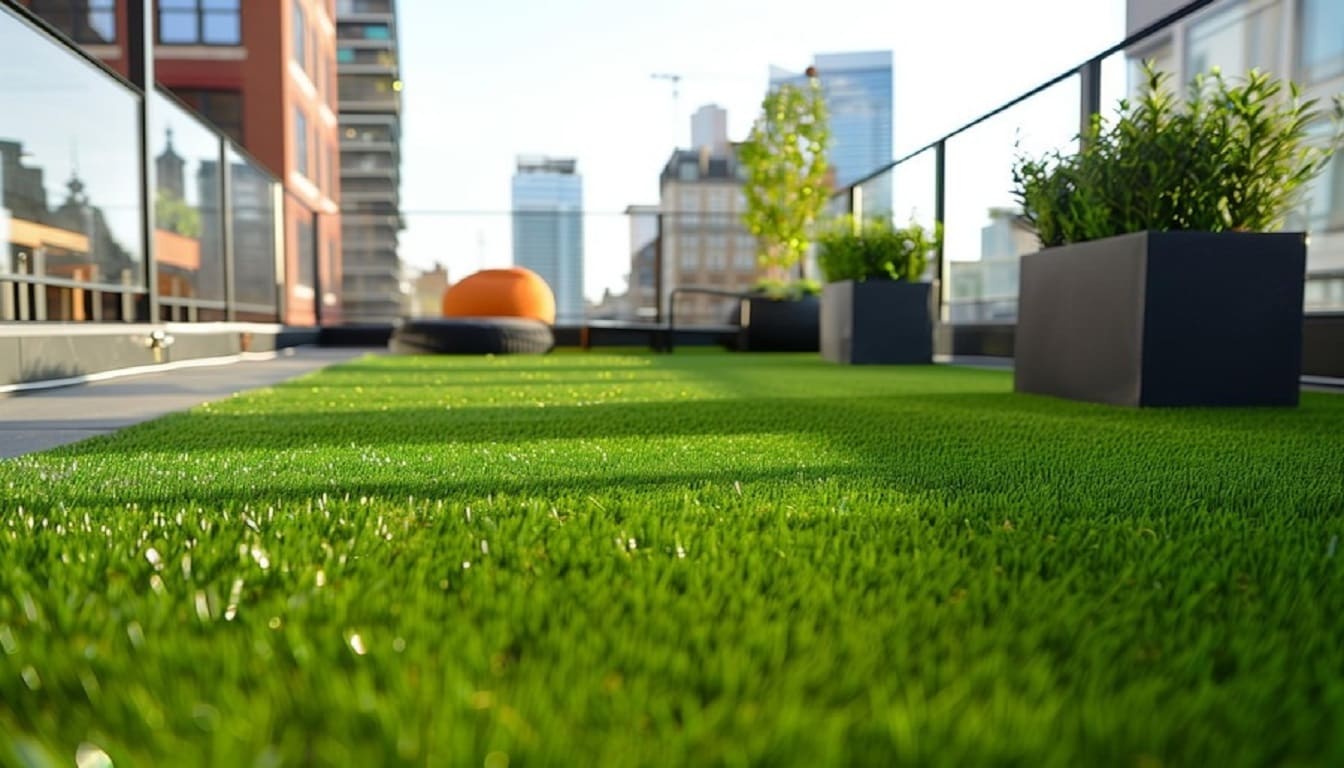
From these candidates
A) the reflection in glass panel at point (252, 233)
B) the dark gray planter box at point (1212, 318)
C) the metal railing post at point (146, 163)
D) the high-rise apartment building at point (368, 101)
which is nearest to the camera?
the dark gray planter box at point (1212, 318)

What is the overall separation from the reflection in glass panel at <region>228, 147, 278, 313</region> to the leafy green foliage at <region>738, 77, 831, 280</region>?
5210mm

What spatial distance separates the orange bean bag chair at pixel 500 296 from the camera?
29.1ft

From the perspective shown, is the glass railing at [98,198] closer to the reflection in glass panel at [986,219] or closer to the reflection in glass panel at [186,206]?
the reflection in glass panel at [186,206]

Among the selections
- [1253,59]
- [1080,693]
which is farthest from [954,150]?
[1080,693]

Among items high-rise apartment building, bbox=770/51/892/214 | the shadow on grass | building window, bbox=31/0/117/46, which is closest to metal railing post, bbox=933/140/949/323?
the shadow on grass

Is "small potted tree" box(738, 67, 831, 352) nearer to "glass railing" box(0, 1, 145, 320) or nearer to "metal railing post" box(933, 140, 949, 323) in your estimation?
"metal railing post" box(933, 140, 949, 323)

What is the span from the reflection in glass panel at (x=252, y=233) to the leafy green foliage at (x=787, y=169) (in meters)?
5.21

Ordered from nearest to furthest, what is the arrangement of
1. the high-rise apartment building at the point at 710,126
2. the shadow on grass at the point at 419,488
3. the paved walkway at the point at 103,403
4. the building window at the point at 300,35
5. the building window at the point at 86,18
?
the shadow on grass at the point at 419,488 < the paved walkway at the point at 103,403 < the building window at the point at 86,18 < the building window at the point at 300,35 < the high-rise apartment building at the point at 710,126

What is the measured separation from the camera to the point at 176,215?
5723mm

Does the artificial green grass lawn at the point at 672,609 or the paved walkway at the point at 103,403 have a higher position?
the artificial green grass lawn at the point at 672,609

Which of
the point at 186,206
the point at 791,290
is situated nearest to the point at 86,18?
the point at 186,206

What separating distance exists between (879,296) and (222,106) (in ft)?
37.8

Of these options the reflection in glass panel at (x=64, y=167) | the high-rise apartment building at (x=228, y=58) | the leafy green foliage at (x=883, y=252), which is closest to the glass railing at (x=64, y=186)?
the reflection in glass panel at (x=64, y=167)

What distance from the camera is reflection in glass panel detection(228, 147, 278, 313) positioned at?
6965mm
